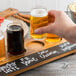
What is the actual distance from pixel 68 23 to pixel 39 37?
182 millimetres

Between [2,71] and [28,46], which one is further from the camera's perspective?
[28,46]

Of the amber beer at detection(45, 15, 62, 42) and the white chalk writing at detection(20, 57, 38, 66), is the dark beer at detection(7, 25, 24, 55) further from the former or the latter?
the amber beer at detection(45, 15, 62, 42)

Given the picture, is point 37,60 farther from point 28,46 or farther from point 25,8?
point 25,8

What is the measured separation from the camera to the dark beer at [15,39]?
1.04m

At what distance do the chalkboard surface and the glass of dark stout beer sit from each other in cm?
5

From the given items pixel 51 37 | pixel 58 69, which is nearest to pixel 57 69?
pixel 58 69

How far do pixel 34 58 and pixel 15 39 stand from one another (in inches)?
4.8

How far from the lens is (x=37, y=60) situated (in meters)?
1.04

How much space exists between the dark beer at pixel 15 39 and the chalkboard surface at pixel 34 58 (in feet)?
0.17

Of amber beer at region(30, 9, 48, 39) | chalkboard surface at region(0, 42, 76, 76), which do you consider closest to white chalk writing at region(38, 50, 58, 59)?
chalkboard surface at region(0, 42, 76, 76)

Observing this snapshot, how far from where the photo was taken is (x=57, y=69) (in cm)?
103

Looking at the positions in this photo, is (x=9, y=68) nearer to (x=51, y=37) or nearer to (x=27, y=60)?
(x=27, y=60)

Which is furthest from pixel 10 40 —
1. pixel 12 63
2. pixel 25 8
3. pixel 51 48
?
pixel 25 8

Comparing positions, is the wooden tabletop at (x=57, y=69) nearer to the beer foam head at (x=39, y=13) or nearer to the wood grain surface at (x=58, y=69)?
the wood grain surface at (x=58, y=69)
